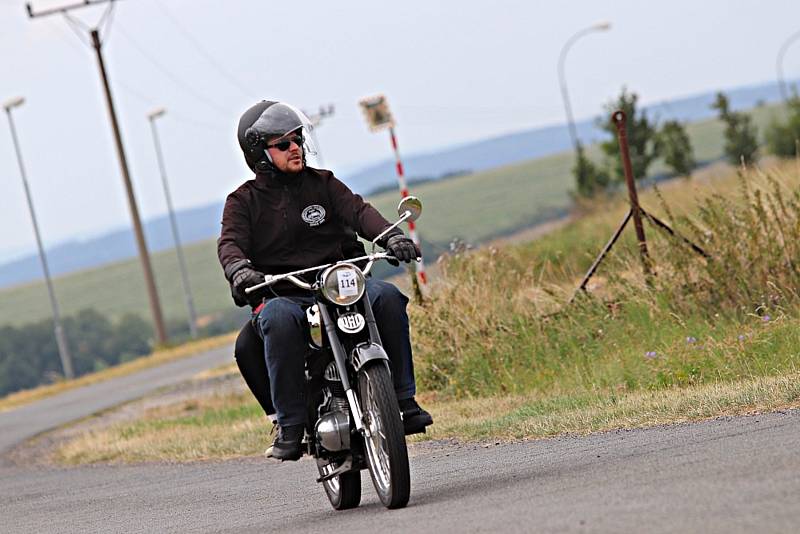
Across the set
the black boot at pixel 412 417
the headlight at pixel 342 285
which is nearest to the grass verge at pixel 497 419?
the black boot at pixel 412 417

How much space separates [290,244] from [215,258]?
542 ft

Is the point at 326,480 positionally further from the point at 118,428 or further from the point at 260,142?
the point at 118,428

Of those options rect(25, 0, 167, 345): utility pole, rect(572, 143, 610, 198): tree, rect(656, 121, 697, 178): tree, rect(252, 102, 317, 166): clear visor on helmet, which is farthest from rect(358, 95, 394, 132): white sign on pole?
rect(656, 121, 697, 178): tree

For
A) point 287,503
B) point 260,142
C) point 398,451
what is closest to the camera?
point 398,451

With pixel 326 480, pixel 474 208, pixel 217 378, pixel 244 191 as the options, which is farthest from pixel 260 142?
pixel 474 208

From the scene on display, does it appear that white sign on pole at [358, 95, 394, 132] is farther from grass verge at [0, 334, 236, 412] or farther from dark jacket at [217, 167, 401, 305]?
grass verge at [0, 334, 236, 412]

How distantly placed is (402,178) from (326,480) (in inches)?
530

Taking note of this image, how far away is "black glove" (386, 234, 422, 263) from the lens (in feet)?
26.5

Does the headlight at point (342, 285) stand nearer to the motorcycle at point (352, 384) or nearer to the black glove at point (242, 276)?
the motorcycle at point (352, 384)

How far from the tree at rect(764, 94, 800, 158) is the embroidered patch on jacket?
179ft

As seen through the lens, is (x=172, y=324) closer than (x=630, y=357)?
No

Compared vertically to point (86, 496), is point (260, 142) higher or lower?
higher

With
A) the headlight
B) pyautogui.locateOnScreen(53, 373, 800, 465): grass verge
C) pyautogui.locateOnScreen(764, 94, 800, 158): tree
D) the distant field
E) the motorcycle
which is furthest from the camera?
the distant field

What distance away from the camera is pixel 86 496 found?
1204cm
